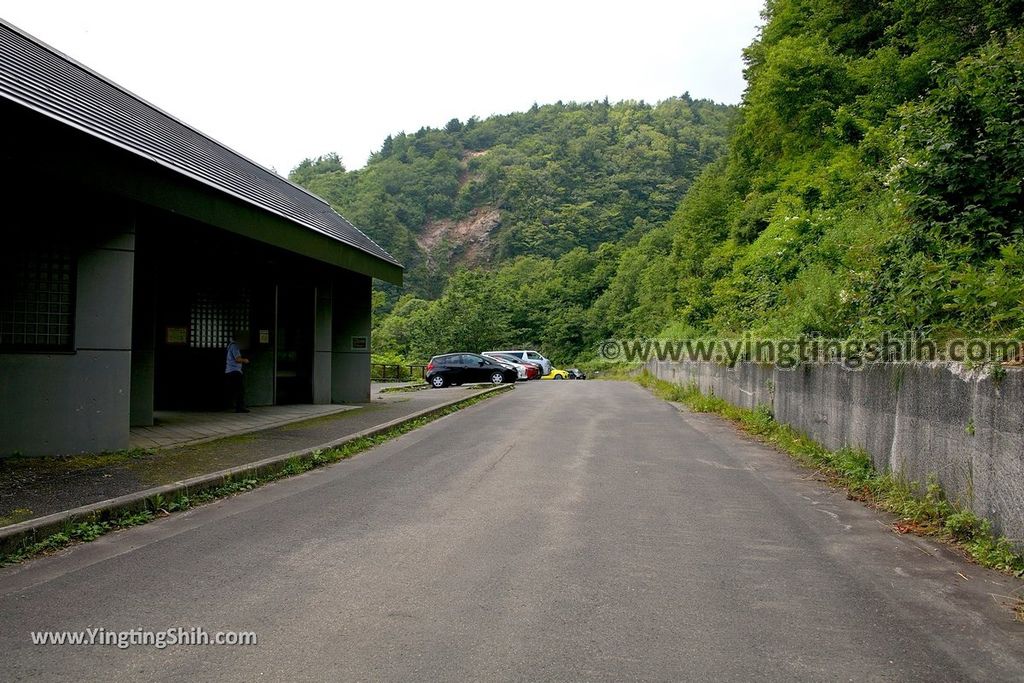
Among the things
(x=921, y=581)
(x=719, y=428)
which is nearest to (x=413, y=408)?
(x=719, y=428)

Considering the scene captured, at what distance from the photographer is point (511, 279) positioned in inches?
3834

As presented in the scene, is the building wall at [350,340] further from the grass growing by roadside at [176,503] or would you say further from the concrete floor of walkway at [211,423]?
the grass growing by roadside at [176,503]

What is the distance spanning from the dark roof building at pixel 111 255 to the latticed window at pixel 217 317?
0.03 meters

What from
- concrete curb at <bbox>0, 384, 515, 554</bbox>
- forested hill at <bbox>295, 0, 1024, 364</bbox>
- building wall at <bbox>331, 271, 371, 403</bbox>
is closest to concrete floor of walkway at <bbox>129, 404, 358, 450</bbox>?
building wall at <bbox>331, 271, 371, 403</bbox>

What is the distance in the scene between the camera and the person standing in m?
15.4

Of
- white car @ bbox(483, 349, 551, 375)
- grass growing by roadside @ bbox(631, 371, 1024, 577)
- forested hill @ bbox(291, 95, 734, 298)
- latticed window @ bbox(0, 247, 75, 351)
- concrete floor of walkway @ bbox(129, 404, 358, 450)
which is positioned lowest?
concrete floor of walkway @ bbox(129, 404, 358, 450)

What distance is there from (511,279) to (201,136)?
80252 mm

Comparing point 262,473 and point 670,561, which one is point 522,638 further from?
point 262,473

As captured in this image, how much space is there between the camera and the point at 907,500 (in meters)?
6.95

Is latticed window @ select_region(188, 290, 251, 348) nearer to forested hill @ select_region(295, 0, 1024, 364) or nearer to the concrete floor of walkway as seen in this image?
the concrete floor of walkway

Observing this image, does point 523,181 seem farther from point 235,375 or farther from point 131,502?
point 131,502

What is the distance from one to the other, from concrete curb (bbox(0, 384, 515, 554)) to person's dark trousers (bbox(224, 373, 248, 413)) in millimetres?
5314

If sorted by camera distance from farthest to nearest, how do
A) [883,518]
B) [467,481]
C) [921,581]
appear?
[467,481], [883,518], [921,581]

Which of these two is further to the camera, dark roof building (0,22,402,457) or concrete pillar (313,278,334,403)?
concrete pillar (313,278,334,403)
